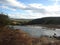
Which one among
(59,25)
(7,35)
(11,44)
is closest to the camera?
(11,44)

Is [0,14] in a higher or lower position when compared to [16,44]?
higher

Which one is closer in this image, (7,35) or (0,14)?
(7,35)

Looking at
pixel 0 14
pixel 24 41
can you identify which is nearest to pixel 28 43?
pixel 24 41

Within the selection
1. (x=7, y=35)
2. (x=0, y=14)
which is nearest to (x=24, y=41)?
(x=7, y=35)

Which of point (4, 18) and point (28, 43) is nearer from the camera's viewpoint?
point (28, 43)

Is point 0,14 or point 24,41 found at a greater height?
point 0,14

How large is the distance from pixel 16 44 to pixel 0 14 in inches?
464

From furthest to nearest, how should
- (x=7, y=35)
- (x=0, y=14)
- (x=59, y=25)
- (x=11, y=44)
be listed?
(x=59, y=25) → (x=0, y=14) → (x=7, y=35) → (x=11, y=44)

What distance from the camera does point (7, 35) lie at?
630 inches

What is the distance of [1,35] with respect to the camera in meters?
16.7

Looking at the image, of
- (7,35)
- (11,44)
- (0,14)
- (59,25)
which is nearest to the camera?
(11,44)

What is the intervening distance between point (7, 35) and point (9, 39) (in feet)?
2.60

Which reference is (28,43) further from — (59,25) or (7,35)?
(59,25)

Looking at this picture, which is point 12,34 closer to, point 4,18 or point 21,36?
point 21,36
